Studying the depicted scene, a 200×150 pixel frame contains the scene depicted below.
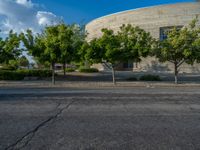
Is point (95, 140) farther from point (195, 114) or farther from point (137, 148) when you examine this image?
point (195, 114)

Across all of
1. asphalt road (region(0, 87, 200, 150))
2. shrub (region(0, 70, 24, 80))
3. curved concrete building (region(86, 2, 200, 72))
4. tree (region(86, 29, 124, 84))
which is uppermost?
curved concrete building (region(86, 2, 200, 72))

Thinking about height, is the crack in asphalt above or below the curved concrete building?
below

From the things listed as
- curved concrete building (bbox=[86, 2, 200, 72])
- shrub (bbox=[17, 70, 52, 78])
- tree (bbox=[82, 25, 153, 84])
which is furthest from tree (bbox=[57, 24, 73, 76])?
curved concrete building (bbox=[86, 2, 200, 72])

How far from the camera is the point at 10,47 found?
19.9 metres

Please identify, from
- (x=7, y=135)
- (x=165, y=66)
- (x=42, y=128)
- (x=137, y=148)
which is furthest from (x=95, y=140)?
(x=165, y=66)

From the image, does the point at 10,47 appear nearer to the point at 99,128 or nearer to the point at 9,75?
the point at 9,75

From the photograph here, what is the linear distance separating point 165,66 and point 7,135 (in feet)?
127

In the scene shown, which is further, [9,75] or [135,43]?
[9,75]

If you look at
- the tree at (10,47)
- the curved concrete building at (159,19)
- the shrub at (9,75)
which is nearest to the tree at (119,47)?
the tree at (10,47)

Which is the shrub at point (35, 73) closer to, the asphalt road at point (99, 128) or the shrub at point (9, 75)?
the shrub at point (9, 75)

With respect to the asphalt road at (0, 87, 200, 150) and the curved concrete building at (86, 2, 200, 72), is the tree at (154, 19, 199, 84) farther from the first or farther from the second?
the curved concrete building at (86, 2, 200, 72)

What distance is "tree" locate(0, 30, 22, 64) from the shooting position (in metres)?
19.9

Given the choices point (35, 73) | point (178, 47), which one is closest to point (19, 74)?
point (35, 73)

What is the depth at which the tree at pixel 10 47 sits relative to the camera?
782 inches
